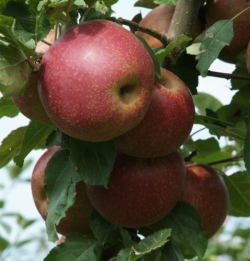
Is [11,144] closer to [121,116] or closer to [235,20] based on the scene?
[121,116]

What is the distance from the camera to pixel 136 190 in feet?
5.12

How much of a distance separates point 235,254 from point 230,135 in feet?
4.42

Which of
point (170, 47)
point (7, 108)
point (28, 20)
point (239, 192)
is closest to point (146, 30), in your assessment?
point (170, 47)

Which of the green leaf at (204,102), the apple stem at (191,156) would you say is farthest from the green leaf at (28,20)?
the green leaf at (204,102)

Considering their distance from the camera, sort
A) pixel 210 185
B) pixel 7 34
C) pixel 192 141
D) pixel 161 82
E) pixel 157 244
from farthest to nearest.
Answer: pixel 192 141, pixel 210 185, pixel 161 82, pixel 157 244, pixel 7 34

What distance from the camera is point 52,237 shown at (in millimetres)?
1479

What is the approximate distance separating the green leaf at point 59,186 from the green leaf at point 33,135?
3.4 inches

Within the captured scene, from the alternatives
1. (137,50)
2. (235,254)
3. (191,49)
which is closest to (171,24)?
(191,49)

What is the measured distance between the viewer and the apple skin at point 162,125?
4.75 feet

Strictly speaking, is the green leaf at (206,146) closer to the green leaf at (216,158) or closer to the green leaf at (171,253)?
the green leaf at (216,158)

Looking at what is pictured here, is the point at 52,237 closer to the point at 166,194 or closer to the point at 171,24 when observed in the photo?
the point at 166,194

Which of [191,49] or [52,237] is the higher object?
[191,49]

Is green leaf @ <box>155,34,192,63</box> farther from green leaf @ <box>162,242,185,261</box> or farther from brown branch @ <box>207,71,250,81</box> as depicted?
green leaf @ <box>162,242,185,261</box>

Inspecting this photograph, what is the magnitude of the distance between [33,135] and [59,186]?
0.17m
